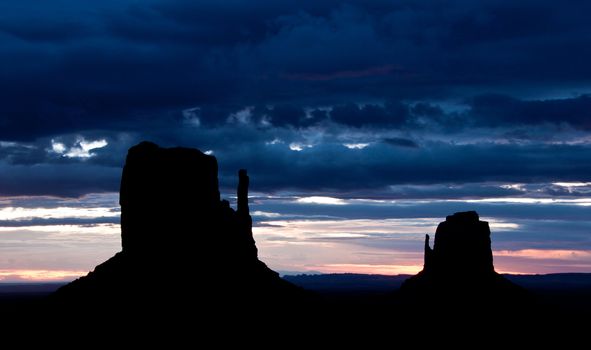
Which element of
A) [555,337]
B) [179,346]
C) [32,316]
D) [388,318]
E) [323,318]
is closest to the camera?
[179,346]

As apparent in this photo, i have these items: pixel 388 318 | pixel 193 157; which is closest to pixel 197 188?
pixel 193 157

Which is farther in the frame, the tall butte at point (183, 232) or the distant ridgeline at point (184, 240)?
the tall butte at point (183, 232)

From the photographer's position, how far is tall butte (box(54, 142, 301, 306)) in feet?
440

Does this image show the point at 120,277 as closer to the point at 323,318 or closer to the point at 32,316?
the point at 32,316

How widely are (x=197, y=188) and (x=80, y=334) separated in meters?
31.9

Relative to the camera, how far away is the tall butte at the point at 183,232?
134m

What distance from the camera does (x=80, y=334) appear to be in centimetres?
11819

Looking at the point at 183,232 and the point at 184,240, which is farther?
the point at 183,232

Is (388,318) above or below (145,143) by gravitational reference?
below

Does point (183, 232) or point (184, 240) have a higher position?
point (183, 232)

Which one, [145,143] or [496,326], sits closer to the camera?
[145,143]

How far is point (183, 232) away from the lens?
459ft

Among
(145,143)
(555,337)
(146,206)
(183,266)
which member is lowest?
(555,337)

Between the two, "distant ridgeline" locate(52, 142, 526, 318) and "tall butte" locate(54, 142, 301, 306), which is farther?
"tall butte" locate(54, 142, 301, 306)
